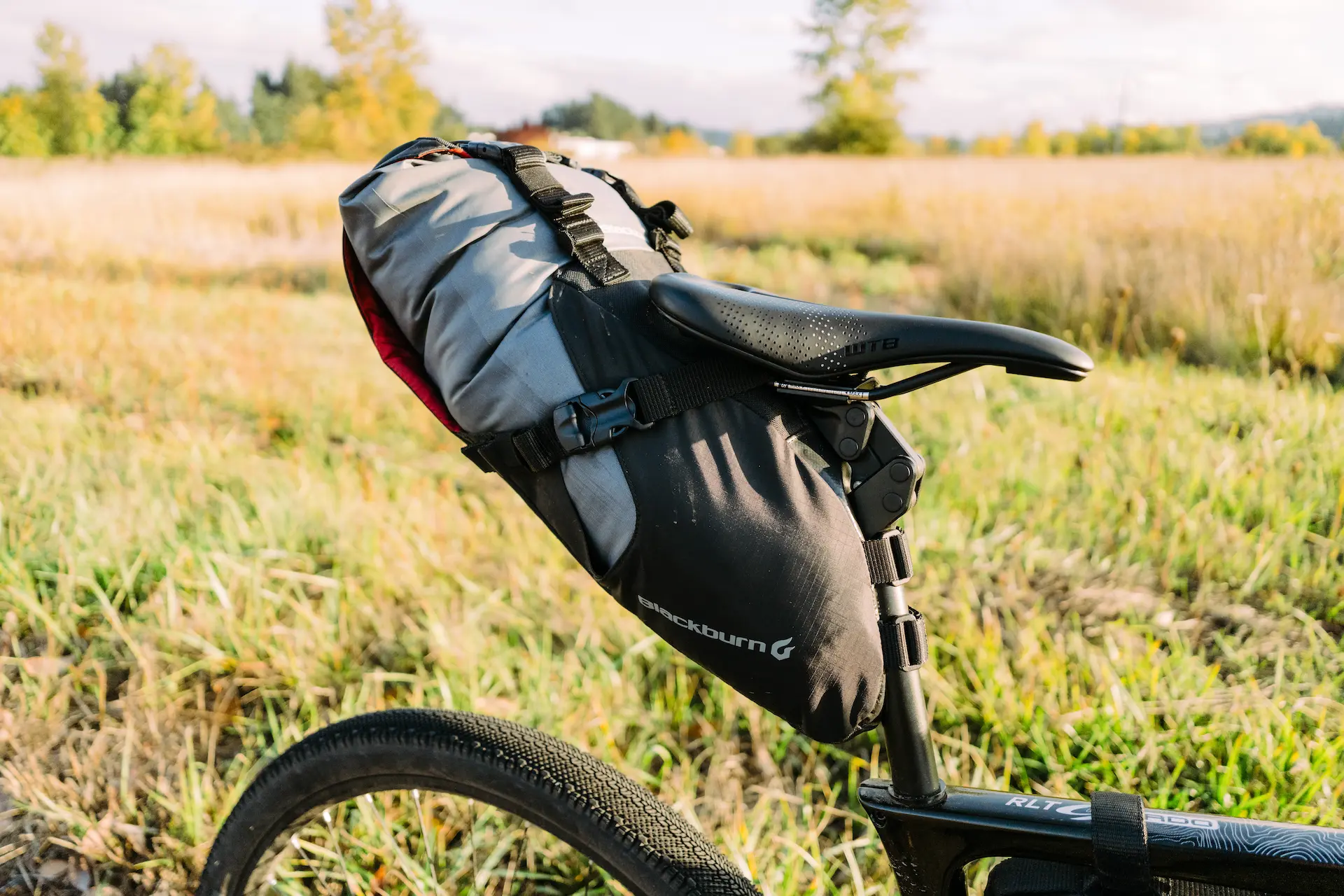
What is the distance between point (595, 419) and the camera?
0.92 m

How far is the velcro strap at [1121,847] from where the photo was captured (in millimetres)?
843

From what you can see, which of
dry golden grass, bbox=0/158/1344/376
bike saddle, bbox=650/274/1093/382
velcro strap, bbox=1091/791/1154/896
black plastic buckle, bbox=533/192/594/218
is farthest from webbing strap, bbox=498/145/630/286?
dry golden grass, bbox=0/158/1344/376

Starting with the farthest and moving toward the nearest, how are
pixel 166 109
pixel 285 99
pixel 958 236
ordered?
1. pixel 285 99
2. pixel 166 109
3. pixel 958 236

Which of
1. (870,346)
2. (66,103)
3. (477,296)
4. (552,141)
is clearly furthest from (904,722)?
(552,141)

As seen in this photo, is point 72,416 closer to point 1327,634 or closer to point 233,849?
point 233,849

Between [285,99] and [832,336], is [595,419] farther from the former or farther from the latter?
[285,99]

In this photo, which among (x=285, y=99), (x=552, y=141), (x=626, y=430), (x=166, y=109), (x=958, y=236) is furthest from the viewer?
(x=285, y=99)

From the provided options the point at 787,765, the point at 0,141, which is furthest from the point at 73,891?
the point at 0,141

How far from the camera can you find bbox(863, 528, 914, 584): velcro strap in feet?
3.05

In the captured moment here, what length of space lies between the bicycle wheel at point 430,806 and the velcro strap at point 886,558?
0.41 meters

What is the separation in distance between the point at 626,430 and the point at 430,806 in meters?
0.90

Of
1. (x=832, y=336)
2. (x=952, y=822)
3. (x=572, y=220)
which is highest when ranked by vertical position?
(x=572, y=220)

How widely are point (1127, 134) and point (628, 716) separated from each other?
1501 inches

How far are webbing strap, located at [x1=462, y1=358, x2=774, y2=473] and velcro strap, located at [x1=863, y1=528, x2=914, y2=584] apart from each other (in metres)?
0.22
